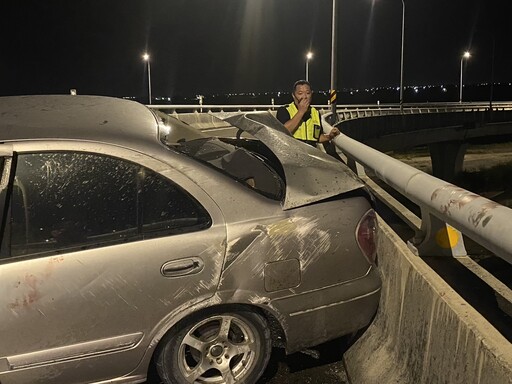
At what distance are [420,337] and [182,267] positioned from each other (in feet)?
4.27

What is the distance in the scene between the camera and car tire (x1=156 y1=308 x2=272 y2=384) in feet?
9.64

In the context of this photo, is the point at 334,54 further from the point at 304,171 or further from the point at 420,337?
the point at 420,337

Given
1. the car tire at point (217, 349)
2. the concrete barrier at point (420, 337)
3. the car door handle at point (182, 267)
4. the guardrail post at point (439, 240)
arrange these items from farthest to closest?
the guardrail post at point (439, 240), the car tire at point (217, 349), the car door handle at point (182, 267), the concrete barrier at point (420, 337)

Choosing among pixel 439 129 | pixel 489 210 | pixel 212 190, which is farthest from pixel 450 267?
pixel 439 129

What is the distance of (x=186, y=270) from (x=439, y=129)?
1217 inches

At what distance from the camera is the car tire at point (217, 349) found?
2939 millimetres

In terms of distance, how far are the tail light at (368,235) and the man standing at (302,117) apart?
8.37 feet

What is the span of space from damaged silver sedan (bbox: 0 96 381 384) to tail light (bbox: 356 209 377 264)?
0.01m

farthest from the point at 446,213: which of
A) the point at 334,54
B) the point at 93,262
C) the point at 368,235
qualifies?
the point at 334,54

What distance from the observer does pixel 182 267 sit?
2.81m

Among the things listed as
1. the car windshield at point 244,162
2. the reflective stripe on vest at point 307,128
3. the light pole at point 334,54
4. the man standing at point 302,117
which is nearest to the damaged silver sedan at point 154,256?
the car windshield at point 244,162

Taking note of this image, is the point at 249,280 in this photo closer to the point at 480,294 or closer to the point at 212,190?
the point at 212,190

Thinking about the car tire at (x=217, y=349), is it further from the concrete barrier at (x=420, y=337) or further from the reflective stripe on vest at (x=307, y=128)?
the reflective stripe on vest at (x=307, y=128)

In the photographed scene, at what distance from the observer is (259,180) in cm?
351
